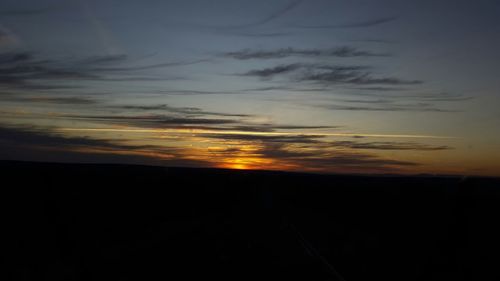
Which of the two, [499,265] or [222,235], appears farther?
[222,235]

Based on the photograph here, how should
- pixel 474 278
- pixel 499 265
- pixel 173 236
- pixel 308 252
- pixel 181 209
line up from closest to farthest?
pixel 474 278 < pixel 499 265 < pixel 308 252 < pixel 173 236 < pixel 181 209

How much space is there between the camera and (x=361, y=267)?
594 inches

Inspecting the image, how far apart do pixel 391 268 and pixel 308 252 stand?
339cm

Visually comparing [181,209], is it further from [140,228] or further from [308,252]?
[308,252]

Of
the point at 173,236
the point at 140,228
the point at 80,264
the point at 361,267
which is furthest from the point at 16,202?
the point at 361,267

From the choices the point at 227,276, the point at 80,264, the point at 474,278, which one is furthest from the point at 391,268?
the point at 80,264

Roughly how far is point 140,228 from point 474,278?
15.5 metres

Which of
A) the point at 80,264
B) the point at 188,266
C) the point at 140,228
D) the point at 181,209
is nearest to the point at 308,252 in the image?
the point at 188,266

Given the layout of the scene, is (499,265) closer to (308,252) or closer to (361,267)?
(361,267)

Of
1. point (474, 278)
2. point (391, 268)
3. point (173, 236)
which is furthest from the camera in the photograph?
point (173, 236)

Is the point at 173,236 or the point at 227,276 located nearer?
the point at 227,276

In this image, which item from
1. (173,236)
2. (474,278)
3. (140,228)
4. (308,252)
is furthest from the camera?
(140,228)

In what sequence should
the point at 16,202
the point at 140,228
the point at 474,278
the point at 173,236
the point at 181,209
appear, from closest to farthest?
the point at 474,278
the point at 173,236
the point at 140,228
the point at 16,202
the point at 181,209

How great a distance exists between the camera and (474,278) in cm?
1355
